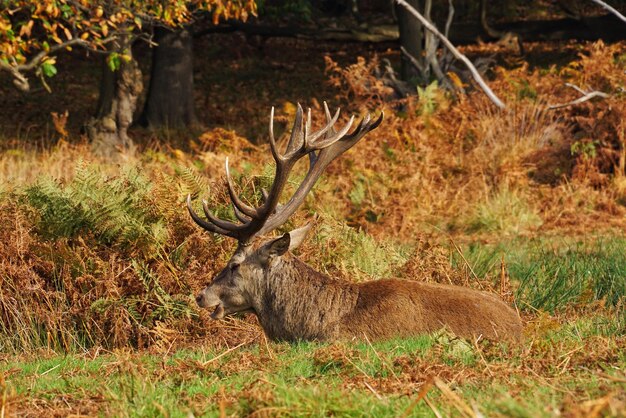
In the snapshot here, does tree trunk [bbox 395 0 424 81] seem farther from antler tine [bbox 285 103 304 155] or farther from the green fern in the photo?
antler tine [bbox 285 103 304 155]

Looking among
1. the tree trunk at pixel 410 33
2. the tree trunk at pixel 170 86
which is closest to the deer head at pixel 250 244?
the tree trunk at pixel 410 33

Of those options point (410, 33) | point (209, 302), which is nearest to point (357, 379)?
point (209, 302)

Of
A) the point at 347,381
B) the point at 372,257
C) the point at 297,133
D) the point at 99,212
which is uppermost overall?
the point at 297,133

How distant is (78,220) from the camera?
10039 mm

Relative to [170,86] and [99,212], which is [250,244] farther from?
[170,86]

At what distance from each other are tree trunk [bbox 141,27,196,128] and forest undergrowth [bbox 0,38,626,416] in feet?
6.28

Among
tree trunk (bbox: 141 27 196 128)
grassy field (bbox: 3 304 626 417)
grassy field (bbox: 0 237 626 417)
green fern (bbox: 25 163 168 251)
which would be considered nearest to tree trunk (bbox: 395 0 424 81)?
tree trunk (bbox: 141 27 196 128)

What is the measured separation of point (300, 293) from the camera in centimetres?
840

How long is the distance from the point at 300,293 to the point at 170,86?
14.5 metres

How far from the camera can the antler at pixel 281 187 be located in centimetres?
831

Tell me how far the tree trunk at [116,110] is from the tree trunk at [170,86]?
330 cm

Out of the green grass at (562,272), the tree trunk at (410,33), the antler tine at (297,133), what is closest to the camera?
the antler tine at (297,133)

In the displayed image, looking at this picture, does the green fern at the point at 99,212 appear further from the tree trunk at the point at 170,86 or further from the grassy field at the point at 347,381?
the tree trunk at the point at 170,86

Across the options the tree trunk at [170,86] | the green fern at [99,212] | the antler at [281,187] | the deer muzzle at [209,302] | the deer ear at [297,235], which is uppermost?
the antler at [281,187]
